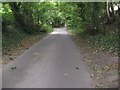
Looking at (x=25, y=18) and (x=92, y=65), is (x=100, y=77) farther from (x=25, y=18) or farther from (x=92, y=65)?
(x=25, y=18)

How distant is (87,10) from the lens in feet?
64.5

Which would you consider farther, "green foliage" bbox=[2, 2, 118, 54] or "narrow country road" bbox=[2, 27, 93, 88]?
"green foliage" bbox=[2, 2, 118, 54]

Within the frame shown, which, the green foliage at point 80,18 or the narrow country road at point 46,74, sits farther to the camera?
the green foliage at point 80,18

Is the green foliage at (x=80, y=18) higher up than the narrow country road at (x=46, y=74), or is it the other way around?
the green foliage at (x=80, y=18)

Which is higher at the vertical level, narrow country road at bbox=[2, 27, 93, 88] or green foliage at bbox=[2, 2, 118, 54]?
green foliage at bbox=[2, 2, 118, 54]

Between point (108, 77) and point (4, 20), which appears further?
point (4, 20)

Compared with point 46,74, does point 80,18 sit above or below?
above

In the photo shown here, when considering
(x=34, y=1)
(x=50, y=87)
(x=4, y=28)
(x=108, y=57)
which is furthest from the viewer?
(x=34, y=1)

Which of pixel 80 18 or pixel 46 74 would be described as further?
pixel 80 18

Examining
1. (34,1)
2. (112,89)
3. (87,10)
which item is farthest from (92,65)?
(34,1)

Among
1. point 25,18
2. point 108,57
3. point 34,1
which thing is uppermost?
point 34,1

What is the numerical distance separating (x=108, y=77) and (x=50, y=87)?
2.20 meters

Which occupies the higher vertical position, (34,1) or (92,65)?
(34,1)

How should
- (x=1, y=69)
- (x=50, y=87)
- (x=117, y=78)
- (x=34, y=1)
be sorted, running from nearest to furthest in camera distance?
(x=50, y=87)
(x=117, y=78)
(x=1, y=69)
(x=34, y=1)
